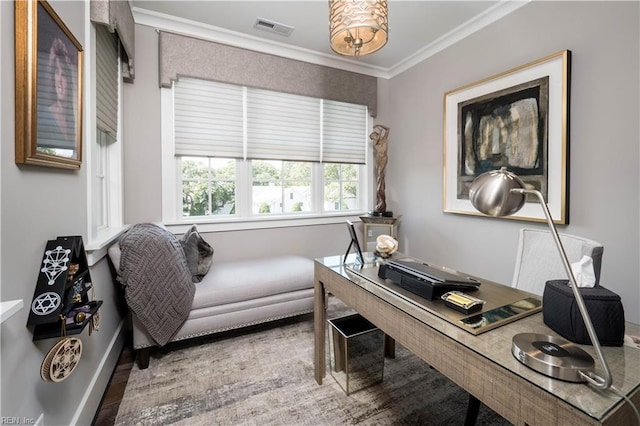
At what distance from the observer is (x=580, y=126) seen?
196 centimetres

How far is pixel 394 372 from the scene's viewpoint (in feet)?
6.29

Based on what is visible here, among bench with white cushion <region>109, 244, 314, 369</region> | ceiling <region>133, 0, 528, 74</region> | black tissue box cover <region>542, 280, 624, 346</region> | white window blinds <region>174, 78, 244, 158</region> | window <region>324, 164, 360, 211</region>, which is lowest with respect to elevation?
bench with white cushion <region>109, 244, 314, 369</region>

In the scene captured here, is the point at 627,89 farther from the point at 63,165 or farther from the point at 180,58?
the point at 180,58

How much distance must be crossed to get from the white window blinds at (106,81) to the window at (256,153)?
1.52 feet

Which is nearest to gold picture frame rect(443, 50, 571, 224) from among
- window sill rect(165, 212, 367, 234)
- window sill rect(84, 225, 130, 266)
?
window sill rect(165, 212, 367, 234)

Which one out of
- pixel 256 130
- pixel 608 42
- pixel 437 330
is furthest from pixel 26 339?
pixel 608 42

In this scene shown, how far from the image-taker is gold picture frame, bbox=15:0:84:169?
36.3 inches

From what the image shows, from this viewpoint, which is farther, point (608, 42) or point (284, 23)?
point (284, 23)

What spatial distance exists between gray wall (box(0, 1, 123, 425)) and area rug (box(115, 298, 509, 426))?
1.27 ft

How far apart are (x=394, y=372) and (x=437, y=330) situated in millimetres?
1218

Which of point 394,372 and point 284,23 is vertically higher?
point 284,23

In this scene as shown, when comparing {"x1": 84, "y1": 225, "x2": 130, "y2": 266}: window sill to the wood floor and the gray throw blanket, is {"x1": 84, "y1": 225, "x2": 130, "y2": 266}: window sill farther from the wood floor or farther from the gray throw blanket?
the wood floor

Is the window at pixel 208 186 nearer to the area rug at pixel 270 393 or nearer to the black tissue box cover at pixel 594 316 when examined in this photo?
the area rug at pixel 270 393

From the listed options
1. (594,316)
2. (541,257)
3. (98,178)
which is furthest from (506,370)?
(98,178)
